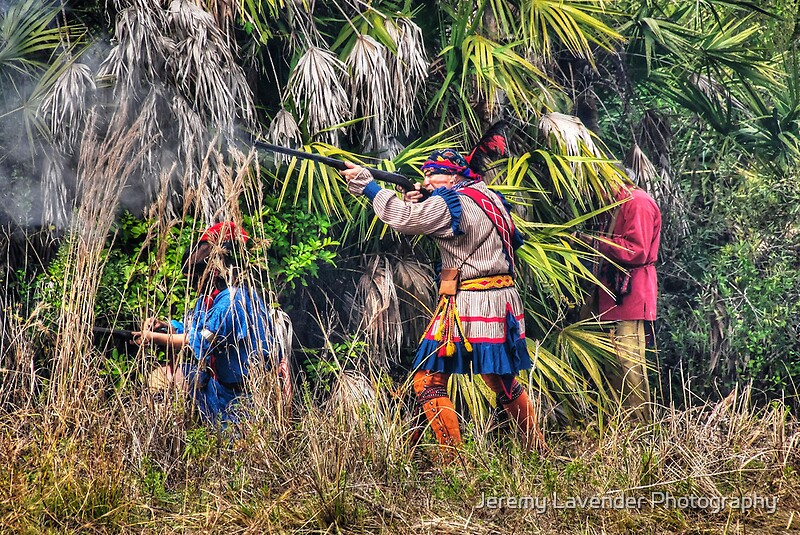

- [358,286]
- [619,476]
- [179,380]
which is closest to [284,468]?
[179,380]

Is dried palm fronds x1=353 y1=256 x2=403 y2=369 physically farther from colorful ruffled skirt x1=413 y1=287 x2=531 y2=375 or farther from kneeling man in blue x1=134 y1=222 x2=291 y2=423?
kneeling man in blue x1=134 y1=222 x2=291 y2=423

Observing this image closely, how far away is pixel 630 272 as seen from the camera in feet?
20.6

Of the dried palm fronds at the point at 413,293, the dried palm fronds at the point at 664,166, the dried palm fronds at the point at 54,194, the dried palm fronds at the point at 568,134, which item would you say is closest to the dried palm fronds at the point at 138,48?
the dried palm fronds at the point at 54,194

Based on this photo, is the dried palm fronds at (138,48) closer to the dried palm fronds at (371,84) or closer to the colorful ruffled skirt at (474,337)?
the dried palm fronds at (371,84)

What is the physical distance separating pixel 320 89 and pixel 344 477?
8.61 feet

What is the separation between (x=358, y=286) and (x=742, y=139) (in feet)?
10.6

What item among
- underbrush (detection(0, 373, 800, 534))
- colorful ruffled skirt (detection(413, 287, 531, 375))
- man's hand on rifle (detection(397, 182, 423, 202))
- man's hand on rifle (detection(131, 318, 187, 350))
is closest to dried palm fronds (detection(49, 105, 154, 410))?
underbrush (detection(0, 373, 800, 534))

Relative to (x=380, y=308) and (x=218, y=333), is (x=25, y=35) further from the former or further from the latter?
(x=380, y=308)

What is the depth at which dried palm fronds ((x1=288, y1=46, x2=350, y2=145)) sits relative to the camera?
5.75 metres

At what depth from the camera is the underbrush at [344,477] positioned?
→ 383 cm

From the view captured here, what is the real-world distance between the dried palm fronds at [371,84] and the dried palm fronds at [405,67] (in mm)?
44

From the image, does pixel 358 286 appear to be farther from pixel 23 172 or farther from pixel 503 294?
pixel 23 172

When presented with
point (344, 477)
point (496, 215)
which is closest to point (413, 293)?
point (496, 215)

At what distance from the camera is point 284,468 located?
4.05m
